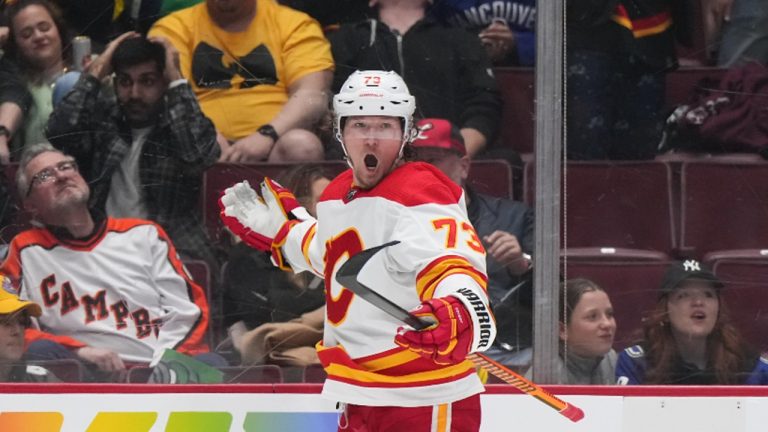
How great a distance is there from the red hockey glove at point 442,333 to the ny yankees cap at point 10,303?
167cm

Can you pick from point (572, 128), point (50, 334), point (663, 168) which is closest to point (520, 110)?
point (572, 128)

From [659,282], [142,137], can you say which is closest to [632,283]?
[659,282]

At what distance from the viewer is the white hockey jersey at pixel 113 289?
411 cm

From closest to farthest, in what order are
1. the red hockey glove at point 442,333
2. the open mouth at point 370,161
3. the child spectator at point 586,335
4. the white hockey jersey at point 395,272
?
the red hockey glove at point 442,333, the white hockey jersey at point 395,272, the open mouth at point 370,161, the child spectator at point 586,335

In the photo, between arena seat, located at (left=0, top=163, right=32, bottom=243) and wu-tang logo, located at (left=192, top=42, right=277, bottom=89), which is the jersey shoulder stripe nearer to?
wu-tang logo, located at (left=192, top=42, right=277, bottom=89)

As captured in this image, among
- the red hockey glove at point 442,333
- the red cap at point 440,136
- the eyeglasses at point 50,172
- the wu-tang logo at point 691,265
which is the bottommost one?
the red hockey glove at point 442,333

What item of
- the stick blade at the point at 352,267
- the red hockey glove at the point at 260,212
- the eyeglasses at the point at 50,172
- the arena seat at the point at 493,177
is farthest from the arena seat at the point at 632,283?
the eyeglasses at the point at 50,172

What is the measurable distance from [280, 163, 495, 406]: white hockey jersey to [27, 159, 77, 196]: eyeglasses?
3.86 ft

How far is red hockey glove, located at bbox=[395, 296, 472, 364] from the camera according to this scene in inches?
108

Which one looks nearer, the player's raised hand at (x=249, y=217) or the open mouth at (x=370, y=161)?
the open mouth at (x=370, y=161)

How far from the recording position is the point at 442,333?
276 centimetres

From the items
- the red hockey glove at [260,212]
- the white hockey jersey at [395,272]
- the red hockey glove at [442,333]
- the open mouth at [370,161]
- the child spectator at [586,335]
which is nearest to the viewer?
the red hockey glove at [442,333]

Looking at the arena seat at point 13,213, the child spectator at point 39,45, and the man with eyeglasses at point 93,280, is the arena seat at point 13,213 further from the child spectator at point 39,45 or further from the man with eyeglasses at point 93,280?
the child spectator at point 39,45

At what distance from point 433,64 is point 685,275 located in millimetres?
920
